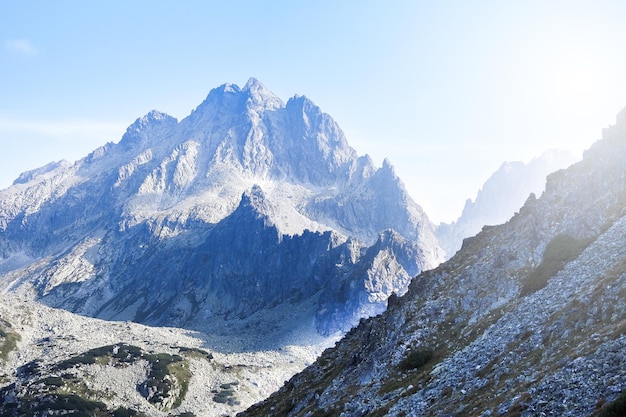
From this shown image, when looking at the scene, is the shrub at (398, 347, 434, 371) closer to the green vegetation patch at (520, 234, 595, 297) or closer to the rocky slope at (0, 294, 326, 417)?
the green vegetation patch at (520, 234, 595, 297)

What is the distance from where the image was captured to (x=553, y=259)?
2320 inches

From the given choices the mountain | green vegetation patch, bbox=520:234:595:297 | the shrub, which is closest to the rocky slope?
the mountain

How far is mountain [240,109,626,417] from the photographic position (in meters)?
32.9

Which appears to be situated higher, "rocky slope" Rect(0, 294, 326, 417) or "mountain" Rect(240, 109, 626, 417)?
"rocky slope" Rect(0, 294, 326, 417)

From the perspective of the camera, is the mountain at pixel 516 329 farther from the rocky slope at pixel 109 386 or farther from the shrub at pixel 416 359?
the rocky slope at pixel 109 386

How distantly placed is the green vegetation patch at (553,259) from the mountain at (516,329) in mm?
199

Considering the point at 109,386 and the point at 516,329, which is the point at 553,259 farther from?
the point at 109,386

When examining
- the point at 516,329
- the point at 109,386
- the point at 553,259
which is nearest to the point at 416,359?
the point at 516,329

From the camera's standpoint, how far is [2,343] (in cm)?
19650

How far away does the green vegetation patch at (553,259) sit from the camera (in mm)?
56125

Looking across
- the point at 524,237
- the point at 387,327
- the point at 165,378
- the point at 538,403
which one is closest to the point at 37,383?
the point at 165,378

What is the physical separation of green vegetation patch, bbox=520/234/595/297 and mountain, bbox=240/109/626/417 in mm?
199

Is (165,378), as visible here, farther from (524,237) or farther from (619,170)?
(619,170)

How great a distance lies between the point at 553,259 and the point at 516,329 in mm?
16257
